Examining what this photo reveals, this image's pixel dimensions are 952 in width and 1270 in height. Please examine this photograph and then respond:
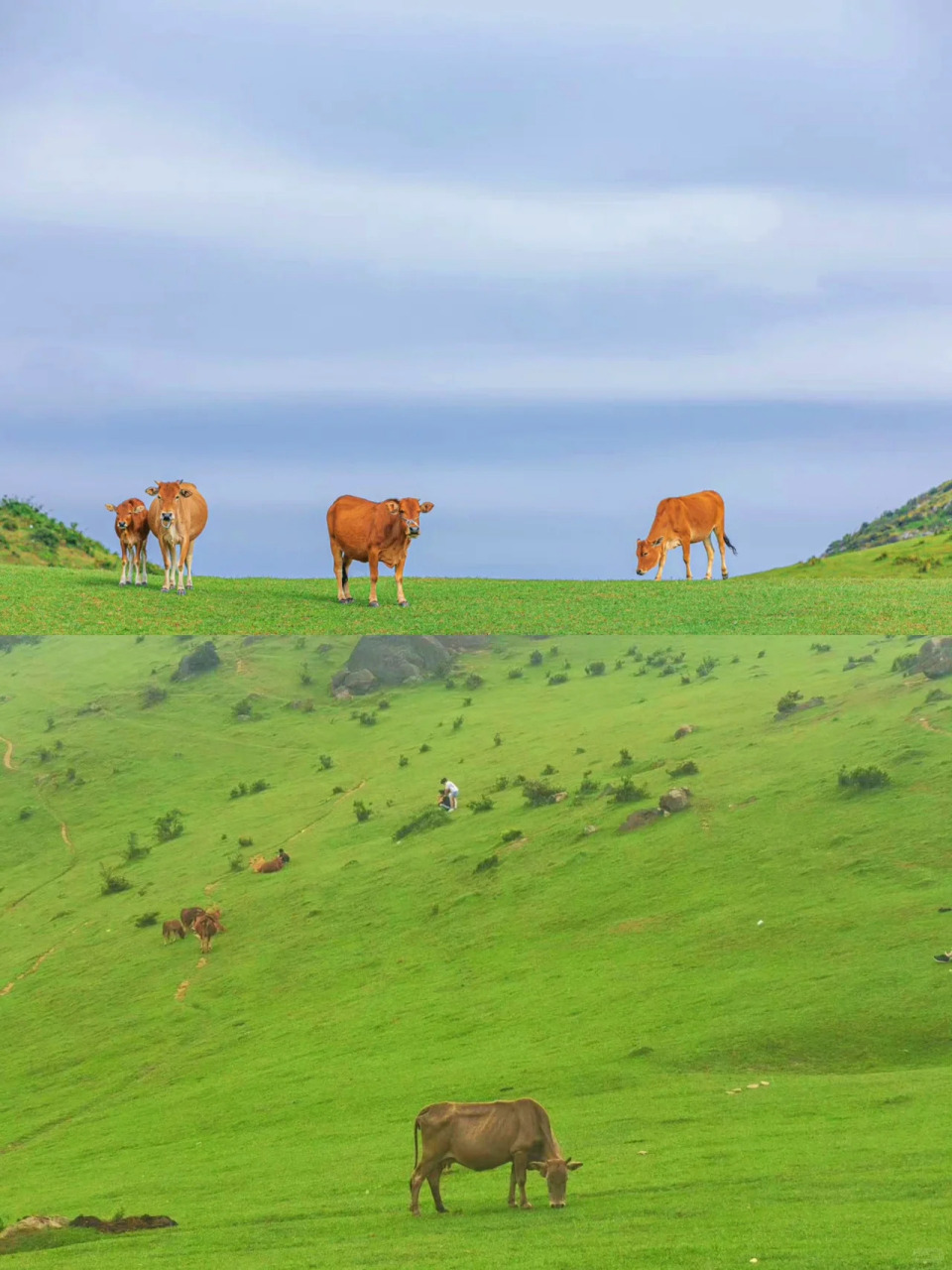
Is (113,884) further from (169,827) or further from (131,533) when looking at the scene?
(131,533)

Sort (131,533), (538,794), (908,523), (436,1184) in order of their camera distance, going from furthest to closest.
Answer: (908,523), (538,794), (131,533), (436,1184)

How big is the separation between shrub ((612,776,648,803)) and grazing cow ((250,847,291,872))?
19.7m

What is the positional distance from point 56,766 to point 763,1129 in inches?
3550

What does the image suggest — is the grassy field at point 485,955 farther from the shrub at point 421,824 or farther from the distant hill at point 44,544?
the distant hill at point 44,544

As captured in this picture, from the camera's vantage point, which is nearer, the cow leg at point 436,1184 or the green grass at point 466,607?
the cow leg at point 436,1184

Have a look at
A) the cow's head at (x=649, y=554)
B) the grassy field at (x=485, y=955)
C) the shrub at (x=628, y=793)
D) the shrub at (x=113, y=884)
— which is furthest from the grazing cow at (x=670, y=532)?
the shrub at (x=113, y=884)

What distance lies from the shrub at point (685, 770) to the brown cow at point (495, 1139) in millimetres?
60042

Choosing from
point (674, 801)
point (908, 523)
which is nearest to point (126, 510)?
point (674, 801)

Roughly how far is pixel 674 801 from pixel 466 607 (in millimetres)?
31073

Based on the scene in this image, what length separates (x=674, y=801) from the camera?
7469cm

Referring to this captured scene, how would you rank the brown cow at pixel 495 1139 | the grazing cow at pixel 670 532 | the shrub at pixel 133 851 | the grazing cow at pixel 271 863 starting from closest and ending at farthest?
the brown cow at pixel 495 1139
the grazing cow at pixel 670 532
the grazing cow at pixel 271 863
the shrub at pixel 133 851

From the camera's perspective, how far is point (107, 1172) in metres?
37.3

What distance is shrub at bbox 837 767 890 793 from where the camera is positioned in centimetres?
7012

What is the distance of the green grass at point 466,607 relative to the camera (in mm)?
43478
